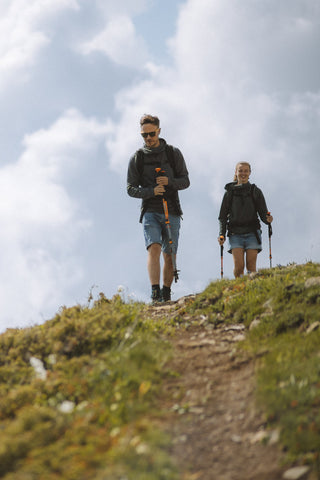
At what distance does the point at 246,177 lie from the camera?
42.7 feet

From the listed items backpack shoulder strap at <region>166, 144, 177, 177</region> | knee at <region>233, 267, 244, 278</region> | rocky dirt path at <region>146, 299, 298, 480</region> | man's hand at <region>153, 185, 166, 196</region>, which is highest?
backpack shoulder strap at <region>166, 144, 177, 177</region>

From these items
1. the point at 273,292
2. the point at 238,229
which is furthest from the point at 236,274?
the point at 273,292

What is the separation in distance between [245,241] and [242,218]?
64cm

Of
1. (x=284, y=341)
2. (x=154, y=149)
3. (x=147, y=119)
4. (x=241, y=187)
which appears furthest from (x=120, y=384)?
(x=241, y=187)

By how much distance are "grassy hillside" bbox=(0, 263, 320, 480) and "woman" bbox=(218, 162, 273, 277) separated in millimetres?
4185

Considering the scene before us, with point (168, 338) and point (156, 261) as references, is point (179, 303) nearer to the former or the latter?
point (156, 261)

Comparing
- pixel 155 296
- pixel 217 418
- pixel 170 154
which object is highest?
pixel 170 154

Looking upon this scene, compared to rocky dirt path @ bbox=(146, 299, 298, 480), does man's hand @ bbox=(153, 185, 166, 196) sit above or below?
above

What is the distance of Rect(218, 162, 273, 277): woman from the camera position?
12.7 m

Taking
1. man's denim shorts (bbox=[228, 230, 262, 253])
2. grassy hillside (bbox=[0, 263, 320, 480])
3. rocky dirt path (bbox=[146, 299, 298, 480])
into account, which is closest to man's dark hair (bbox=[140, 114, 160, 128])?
man's denim shorts (bbox=[228, 230, 262, 253])

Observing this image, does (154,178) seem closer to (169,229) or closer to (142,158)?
(142,158)

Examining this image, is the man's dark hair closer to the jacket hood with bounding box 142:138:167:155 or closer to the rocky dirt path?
the jacket hood with bounding box 142:138:167:155

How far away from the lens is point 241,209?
41.9 ft

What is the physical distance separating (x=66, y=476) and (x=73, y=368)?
203 cm
